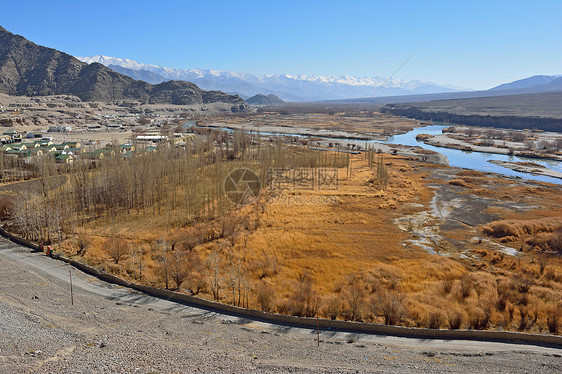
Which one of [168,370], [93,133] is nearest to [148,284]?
[168,370]

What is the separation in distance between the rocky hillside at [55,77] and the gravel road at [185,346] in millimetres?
175570

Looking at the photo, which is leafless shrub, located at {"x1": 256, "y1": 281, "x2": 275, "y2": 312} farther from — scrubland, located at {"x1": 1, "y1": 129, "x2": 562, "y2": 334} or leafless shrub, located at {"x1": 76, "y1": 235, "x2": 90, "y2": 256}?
leafless shrub, located at {"x1": 76, "y1": 235, "x2": 90, "y2": 256}

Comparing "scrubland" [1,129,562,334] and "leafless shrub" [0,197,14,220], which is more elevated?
"leafless shrub" [0,197,14,220]

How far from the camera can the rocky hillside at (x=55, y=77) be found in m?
173

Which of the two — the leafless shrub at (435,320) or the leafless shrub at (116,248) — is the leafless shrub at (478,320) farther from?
the leafless shrub at (116,248)

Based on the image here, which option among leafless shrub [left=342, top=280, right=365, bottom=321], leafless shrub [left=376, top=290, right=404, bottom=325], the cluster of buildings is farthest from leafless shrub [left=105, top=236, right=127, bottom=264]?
the cluster of buildings

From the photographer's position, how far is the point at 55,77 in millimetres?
182500

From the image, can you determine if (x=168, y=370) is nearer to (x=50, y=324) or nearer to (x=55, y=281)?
(x=50, y=324)

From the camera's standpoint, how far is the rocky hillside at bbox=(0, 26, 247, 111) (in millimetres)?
172750

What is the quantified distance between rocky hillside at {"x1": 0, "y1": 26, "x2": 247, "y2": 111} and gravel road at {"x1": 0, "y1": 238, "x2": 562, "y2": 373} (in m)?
176

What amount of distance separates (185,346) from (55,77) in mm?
211565

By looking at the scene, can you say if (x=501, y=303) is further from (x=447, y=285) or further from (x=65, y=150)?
(x=65, y=150)

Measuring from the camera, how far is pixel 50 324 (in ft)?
54.7

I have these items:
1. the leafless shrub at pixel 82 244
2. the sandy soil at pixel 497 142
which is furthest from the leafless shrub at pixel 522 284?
the sandy soil at pixel 497 142
